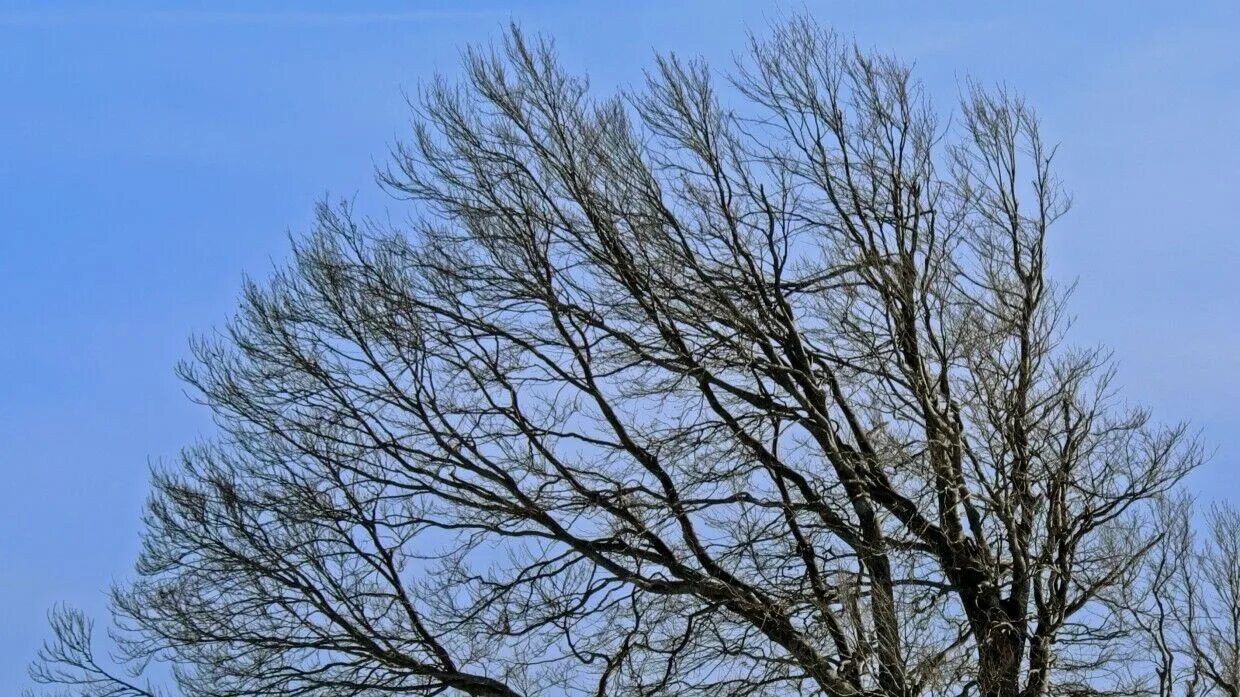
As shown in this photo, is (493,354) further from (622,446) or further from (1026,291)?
(1026,291)

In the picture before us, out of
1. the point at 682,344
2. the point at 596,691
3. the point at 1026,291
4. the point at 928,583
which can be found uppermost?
the point at 1026,291

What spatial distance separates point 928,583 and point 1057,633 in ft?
3.65

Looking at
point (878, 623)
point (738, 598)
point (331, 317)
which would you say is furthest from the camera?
point (331, 317)

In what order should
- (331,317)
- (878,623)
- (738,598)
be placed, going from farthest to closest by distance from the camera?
(331,317), (738,598), (878,623)

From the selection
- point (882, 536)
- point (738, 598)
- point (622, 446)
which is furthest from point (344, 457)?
point (882, 536)

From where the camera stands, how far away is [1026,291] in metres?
12.4

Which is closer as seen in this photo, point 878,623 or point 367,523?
point 878,623

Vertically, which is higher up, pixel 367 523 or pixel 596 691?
pixel 367 523

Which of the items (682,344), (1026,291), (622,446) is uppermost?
(1026,291)

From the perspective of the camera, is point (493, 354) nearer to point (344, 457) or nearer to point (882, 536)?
point (344, 457)

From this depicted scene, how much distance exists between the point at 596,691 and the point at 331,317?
12.5 ft

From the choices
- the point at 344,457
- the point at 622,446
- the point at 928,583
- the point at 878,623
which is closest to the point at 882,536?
the point at 928,583

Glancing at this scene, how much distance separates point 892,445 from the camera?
11516mm

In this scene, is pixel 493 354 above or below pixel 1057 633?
above
